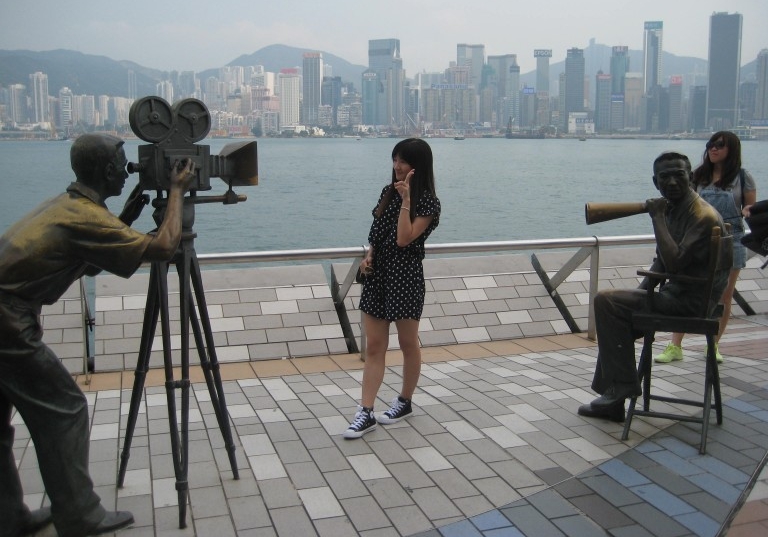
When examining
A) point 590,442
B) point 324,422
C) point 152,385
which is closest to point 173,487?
point 324,422

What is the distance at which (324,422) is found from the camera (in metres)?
5.14

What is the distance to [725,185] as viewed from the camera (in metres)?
6.37

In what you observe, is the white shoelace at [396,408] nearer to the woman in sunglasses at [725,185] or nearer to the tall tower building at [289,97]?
the woman in sunglasses at [725,185]

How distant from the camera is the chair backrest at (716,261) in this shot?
14.9 ft

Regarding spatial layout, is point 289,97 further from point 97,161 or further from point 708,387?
point 97,161

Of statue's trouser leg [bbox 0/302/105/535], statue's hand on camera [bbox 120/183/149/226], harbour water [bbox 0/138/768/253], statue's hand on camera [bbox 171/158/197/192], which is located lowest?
harbour water [bbox 0/138/768/253]

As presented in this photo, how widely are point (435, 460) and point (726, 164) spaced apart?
335 cm

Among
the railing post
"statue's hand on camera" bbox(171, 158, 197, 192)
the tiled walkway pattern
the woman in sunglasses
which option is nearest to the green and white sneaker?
the woman in sunglasses

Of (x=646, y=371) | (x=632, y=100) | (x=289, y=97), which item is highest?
(x=632, y=100)

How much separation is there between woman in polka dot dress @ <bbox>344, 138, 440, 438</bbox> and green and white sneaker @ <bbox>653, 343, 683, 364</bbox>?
2.40m

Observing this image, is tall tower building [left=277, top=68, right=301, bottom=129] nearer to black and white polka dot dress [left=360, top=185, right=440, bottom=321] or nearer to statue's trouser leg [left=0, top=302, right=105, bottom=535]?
black and white polka dot dress [left=360, top=185, right=440, bottom=321]

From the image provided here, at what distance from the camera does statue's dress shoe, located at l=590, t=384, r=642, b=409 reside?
5.01 metres

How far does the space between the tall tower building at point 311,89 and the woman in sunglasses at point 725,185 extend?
203 ft

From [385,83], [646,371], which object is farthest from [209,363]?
[385,83]
